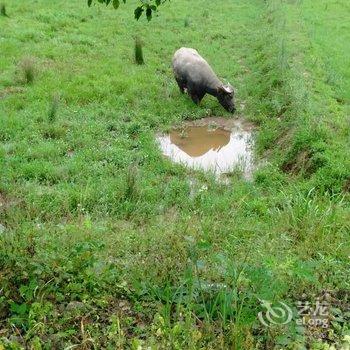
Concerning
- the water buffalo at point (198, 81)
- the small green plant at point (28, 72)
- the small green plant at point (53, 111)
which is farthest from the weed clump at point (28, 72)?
the water buffalo at point (198, 81)

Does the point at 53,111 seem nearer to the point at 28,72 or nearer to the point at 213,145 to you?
the point at 28,72

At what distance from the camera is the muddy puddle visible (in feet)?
28.8

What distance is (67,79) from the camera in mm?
11109

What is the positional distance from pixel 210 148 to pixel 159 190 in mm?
2372

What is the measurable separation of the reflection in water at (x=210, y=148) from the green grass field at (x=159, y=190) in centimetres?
30

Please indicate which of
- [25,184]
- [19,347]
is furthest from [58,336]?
[25,184]

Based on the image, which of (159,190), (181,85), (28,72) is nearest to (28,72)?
(28,72)

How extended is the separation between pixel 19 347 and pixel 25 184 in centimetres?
426

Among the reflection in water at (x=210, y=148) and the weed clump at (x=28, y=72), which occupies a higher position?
the weed clump at (x=28, y=72)

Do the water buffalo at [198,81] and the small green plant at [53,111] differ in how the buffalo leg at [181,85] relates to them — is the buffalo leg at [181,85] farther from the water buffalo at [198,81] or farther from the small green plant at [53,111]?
the small green plant at [53,111]

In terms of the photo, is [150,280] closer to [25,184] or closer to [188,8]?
[25,184]

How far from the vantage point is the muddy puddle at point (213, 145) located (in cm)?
878

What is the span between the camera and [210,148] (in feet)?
31.2

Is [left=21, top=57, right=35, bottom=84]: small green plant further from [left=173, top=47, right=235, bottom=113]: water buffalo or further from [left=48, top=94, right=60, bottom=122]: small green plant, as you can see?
[left=173, top=47, right=235, bottom=113]: water buffalo
